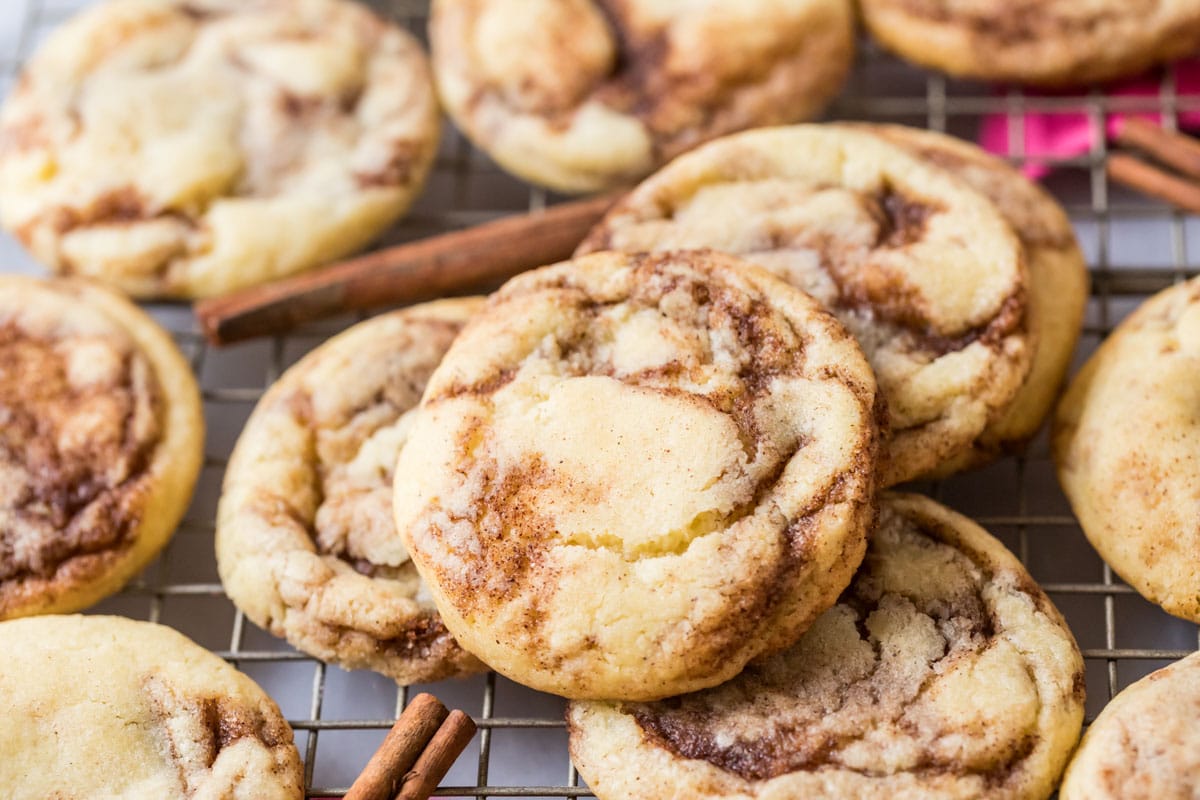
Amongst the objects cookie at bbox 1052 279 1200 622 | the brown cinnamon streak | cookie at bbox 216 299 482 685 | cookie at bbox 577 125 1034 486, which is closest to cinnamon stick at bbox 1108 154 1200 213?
the brown cinnamon streak

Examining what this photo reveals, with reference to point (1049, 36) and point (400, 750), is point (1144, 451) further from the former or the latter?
point (400, 750)

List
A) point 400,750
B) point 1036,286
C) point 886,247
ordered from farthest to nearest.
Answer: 1. point 1036,286
2. point 886,247
3. point 400,750

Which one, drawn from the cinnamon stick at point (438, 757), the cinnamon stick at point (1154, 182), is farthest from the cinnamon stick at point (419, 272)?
the cinnamon stick at point (1154, 182)

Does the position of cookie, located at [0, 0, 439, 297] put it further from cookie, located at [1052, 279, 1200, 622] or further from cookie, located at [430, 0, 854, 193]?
cookie, located at [1052, 279, 1200, 622]

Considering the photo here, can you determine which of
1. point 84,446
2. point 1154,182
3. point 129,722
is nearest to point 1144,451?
point 1154,182

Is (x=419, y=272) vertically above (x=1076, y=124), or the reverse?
(x=1076, y=124)

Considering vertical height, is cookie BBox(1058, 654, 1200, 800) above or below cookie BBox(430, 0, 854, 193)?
below

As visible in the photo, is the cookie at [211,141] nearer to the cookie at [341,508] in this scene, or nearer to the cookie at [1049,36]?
the cookie at [341,508]
